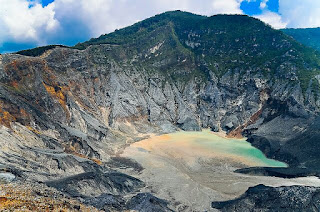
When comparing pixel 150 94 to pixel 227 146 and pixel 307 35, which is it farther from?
pixel 307 35

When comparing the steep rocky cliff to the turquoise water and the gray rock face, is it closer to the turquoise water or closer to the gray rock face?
the turquoise water

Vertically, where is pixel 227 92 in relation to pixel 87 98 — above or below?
above

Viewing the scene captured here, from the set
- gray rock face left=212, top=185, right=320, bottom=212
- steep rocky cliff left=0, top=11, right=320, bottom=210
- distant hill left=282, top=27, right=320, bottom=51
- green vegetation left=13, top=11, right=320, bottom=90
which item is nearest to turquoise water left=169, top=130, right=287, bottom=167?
steep rocky cliff left=0, top=11, right=320, bottom=210

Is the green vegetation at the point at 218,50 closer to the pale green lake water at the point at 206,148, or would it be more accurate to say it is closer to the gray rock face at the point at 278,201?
the pale green lake water at the point at 206,148

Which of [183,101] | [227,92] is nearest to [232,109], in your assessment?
[227,92]

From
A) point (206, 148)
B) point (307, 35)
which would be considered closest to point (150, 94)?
point (206, 148)

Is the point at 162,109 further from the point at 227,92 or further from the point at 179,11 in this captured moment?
the point at 179,11
